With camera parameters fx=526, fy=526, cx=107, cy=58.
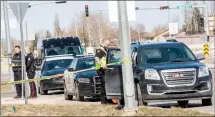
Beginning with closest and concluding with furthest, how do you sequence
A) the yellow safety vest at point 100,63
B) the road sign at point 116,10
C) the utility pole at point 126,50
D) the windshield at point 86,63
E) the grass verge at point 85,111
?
1. the grass verge at point 85,111
2. the utility pole at point 126,50
3. the road sign at point 116,10
4. the yellow safety vest at point 100,63
5. the windshield at point 86,63

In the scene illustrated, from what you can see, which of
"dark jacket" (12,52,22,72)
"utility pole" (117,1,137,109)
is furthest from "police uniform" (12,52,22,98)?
"utility pole" (117,1,137,109)

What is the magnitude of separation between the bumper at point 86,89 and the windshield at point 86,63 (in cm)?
158

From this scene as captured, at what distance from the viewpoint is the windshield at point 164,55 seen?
13.2 meters

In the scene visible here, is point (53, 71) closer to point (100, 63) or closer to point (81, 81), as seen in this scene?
point (81, 81)

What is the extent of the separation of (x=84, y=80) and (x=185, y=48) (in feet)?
12.5

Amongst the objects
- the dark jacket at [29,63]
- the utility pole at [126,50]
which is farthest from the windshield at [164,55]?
the dark jacket at [29,63]

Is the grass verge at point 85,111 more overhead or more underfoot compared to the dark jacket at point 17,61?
more underfoot

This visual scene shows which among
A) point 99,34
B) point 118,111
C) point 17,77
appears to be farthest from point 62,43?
point 99,34

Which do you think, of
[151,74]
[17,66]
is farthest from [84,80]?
[151,74]

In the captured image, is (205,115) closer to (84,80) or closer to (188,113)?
(188,113)

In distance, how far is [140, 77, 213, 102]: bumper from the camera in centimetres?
1227

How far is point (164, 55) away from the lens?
1340 centimetres

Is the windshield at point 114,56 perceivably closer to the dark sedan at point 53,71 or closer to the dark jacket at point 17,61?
the dark jacket at point 17,61

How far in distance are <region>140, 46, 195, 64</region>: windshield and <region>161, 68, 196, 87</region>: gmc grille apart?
2.44 feet
